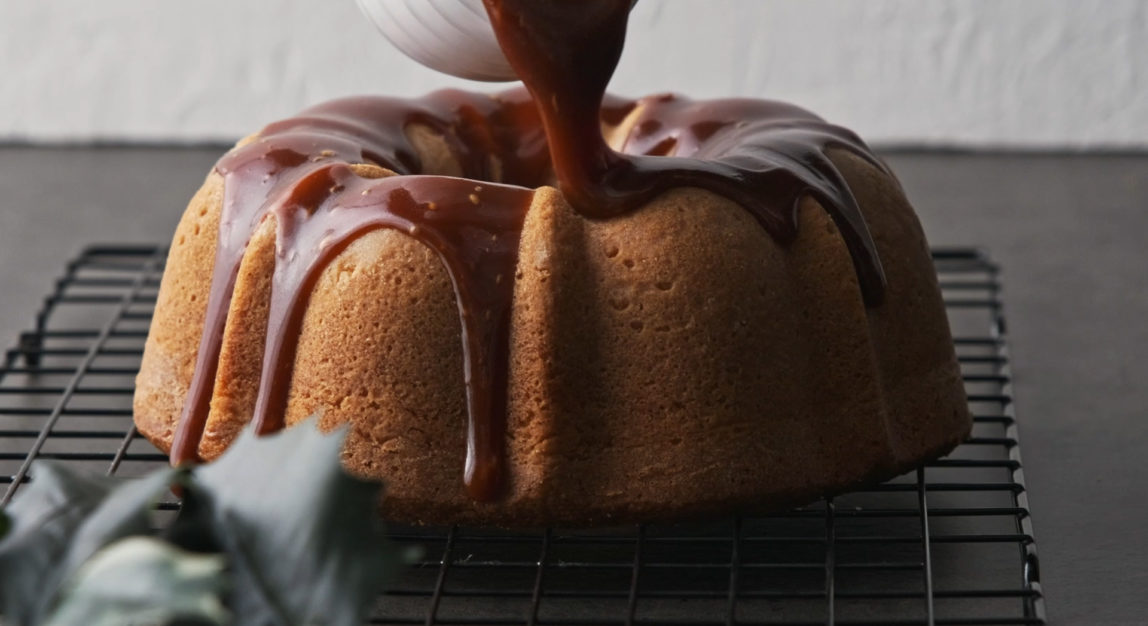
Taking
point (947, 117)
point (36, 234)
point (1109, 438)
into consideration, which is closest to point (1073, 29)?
point (947, 117)

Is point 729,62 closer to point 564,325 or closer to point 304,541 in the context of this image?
point 564,325

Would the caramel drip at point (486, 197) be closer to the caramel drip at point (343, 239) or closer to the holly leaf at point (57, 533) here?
the caramel drip at point (343, 239)

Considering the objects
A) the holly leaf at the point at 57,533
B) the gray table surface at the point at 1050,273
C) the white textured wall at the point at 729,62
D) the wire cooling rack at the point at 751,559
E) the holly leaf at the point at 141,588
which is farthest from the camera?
the white textured wall at the point at 729,62

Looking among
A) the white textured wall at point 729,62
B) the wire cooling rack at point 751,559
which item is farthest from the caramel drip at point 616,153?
the white textured wall at point 729,62

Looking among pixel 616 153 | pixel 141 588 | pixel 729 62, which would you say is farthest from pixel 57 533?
pixel 729 62

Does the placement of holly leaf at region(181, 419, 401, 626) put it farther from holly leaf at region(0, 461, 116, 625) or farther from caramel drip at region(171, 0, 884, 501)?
caramel drip at region(171, 0, 884, 501)

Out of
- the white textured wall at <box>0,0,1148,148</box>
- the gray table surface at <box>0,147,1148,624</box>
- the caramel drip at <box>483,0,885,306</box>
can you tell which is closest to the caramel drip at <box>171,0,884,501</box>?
the caramel drip at <box>483,0,885,306</box>

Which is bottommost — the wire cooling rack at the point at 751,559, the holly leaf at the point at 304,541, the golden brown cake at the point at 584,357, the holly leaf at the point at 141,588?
the wire cooling rack at the point at 751,559

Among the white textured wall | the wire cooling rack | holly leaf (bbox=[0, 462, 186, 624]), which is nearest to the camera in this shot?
holly leaf (bbox=[0, 462, 186, 624])
